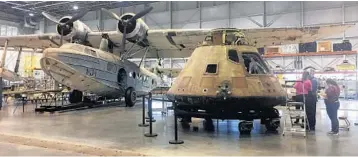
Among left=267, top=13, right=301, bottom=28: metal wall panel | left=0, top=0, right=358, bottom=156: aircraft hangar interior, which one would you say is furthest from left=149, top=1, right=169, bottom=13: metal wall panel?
left=0, top=0, right=358, bottom=156: aircraft hangar interior

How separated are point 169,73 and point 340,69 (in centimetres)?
1274

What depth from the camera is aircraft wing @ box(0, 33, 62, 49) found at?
50.3ft

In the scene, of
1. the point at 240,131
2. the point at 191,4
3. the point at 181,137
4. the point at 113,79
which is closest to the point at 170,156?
the point at 181,137

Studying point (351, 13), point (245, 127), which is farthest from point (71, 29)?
point (351, 13)

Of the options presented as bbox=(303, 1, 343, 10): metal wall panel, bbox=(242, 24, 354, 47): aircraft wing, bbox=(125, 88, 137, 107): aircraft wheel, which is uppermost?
bbox=(303, 1, 343, 10): metal wall panel

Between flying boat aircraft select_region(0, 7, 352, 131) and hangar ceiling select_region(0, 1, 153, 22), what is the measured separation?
12.9 meters

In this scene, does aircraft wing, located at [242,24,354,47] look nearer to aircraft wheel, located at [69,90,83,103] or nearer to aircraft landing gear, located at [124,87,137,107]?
aircraft landing gear, located at [124,87,137,107]

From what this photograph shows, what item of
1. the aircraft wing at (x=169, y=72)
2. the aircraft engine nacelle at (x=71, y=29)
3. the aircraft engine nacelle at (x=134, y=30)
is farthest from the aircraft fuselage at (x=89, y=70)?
the aircraft wing at (x=169, y=72)

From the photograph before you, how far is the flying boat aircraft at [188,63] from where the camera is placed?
661 cm

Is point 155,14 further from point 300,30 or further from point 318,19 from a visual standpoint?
point 300,30

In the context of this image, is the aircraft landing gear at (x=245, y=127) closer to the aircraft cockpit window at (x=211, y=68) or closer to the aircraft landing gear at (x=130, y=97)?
the aircraft cockpit window at (x=211, y=68)

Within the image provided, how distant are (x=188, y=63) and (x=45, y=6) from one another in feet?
84.9

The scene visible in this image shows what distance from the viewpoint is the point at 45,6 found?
29.0m

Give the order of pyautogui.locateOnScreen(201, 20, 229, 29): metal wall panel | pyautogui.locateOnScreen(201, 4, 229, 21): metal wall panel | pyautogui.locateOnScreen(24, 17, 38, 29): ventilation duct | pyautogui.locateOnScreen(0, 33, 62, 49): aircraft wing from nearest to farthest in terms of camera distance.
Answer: pyautogui.locateOnScreen(0, 33, 62, 49): aircraft wing < pyautogui.locateOnScreen(201, 20, 229, 29): metal wall panel < pyautogui.locateOnScreen(201, 4, 229, 21): metal wall panel < pyautogui.locateOnScreen(24, 17, 38, 29): ventilation duct
